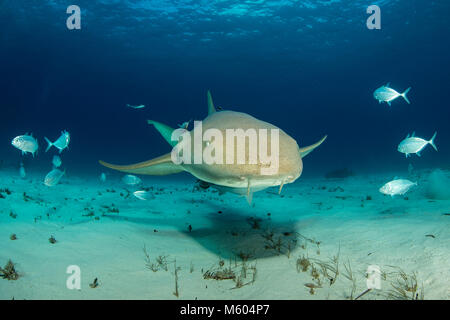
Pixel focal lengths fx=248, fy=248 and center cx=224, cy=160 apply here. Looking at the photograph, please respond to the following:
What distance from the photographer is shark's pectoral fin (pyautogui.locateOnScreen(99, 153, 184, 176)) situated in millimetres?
4332

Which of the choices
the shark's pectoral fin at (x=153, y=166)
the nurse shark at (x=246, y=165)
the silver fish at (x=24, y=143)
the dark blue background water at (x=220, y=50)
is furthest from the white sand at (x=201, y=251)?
the dark blue background water at (x=220, y=50)

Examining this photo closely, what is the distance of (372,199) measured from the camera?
928cm

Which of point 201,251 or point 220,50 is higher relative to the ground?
point 220,50

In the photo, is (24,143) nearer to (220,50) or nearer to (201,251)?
(201,251)

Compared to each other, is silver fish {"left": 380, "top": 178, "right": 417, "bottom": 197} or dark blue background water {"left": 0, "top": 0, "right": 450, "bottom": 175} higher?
dark blue background water {"left": 0, "top": 0, "right": 450, "bottom": 175}

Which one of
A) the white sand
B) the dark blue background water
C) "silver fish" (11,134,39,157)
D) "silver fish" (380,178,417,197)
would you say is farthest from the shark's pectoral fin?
the dark blue background water

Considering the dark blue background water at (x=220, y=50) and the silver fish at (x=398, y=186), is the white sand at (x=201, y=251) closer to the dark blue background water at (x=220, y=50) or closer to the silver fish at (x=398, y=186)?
the silver fish at (x=398, y=186)

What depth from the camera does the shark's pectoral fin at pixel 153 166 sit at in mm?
4332

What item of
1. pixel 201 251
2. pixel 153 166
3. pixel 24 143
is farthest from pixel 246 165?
pixel 24 143

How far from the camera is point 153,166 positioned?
4555mm

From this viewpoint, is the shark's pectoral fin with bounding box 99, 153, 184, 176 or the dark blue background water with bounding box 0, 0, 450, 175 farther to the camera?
the dark blue background water with bounding box 0, 0, 450, 175

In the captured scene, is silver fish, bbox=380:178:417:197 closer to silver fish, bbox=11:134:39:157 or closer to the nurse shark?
the nurse shark

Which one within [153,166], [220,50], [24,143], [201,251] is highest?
[220,50]

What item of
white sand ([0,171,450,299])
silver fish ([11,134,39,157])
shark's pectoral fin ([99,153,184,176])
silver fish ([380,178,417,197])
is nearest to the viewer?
white sand ([0,171,450,299])
